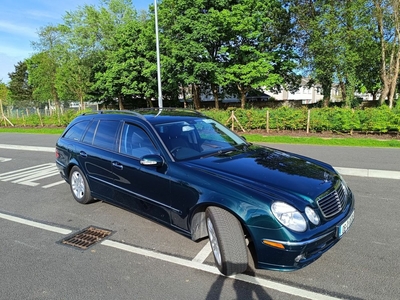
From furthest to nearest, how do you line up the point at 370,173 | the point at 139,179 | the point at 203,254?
1. the point at 370,173
2. the point at 139,179
3. the point at 203,254

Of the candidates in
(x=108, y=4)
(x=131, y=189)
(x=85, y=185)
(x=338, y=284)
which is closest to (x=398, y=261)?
(x=338, y=284)

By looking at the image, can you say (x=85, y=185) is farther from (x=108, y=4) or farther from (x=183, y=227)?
(x=108, y=4)

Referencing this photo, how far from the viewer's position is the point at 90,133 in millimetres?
4793

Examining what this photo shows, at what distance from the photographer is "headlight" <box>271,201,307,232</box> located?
254 cm

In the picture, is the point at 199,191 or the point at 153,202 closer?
the point at 199,191

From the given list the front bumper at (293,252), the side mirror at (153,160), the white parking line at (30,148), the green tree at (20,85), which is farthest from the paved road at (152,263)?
Result: the green tree at (20,85)

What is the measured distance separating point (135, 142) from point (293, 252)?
245 cm

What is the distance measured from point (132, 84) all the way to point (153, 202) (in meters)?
25.7

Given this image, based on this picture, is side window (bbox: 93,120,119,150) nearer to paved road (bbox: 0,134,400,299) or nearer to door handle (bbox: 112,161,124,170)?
door handle (bbox: 112,161,124,170)

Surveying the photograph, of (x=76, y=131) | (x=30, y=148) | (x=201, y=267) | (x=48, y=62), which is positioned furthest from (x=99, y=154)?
(x=48, y=62)

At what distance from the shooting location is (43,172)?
7809 mm

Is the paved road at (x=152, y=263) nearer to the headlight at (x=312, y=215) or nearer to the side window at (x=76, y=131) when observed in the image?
the headlight at (x=312, y=215)

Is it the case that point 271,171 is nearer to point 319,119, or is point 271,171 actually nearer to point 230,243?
point 230,243

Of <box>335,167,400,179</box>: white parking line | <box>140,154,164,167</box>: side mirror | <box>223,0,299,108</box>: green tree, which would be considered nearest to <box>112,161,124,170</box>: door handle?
<box>140,154,164,167</box>: side mirror
